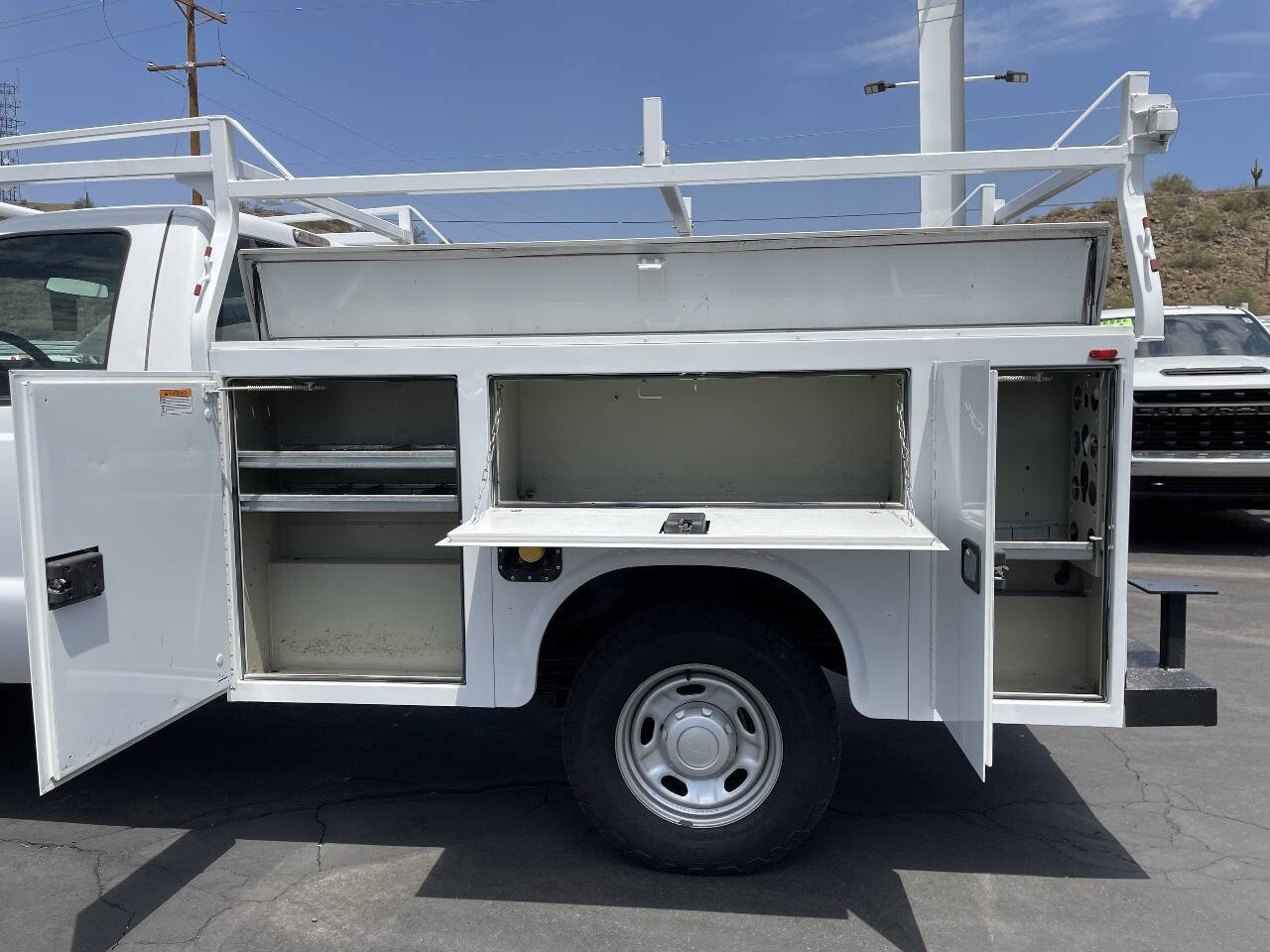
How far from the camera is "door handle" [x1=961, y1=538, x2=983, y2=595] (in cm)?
280

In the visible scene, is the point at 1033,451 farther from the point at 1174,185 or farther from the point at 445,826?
the point at 1174,185

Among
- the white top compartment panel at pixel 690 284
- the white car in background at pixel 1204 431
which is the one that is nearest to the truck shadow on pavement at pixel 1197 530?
the white car in background at pixel 1204 431

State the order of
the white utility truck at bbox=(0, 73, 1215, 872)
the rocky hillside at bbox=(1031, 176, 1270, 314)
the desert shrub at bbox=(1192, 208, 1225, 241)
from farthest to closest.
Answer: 1. the desert shrub at bbox=(1192, 208, 1225, 241)
2. the rocky hillside at bbox=(1031, 176, 1270, 314)
3. the white utility truck at bbox=(0, 73, 1215, 872)

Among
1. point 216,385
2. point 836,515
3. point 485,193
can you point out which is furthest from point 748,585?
point 216,385

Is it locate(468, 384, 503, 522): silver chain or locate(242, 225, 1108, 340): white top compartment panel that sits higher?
locate(242, 225, 1108, 340): white top compartment panel

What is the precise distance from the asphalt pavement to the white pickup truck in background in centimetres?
94

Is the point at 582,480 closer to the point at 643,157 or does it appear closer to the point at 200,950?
the point at 643,157

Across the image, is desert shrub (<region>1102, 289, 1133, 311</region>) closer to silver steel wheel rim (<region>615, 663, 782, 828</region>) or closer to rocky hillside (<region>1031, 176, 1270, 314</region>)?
rocky hillside (<region>1031, 176, 1270, 314</region>)

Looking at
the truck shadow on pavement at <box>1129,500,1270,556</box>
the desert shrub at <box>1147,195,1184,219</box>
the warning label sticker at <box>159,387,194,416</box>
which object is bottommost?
the truck shadow on pavement at <box>1129,500,1270,556</box>

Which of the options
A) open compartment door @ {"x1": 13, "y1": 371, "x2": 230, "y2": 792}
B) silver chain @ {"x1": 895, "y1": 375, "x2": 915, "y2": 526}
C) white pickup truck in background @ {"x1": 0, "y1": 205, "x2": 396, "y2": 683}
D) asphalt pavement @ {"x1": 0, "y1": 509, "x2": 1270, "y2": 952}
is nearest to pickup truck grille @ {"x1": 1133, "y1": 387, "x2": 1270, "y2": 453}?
asphalt pavement @ {"x1": 0, "y1": 509, "x2": 1270, "y2": 952}

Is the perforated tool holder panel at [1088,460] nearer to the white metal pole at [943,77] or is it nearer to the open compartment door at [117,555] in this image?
the open compartment door at [117,555]

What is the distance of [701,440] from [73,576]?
225 cm

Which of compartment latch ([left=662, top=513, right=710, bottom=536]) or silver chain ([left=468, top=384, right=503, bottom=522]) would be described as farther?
silver chain ([left=468, top=384, right=503, bottom=522])

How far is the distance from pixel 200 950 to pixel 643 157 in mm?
2948
